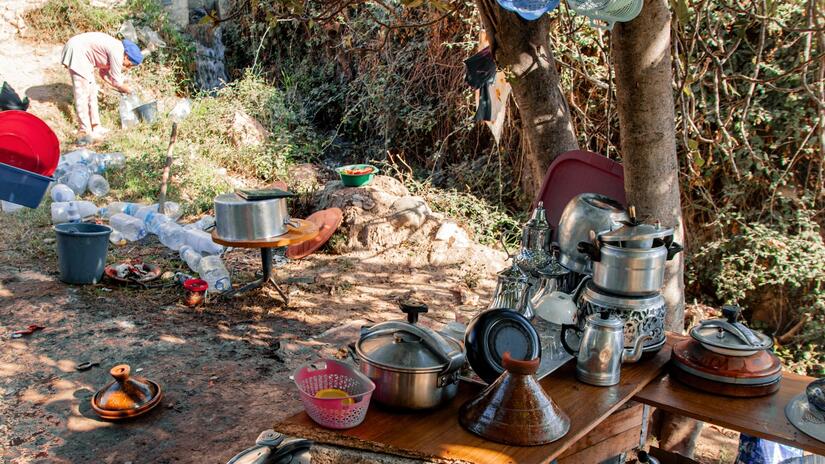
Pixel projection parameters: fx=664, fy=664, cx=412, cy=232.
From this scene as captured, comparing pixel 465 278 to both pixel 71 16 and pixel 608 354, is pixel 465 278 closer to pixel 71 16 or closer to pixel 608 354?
pixel 608 354

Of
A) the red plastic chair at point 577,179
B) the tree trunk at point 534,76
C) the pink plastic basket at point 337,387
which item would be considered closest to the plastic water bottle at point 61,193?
the tree trunk at point 534,76

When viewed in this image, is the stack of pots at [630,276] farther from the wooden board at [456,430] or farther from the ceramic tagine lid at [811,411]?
the ceramic tagine lid at [811,411]

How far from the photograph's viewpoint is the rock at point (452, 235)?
6.50 metres

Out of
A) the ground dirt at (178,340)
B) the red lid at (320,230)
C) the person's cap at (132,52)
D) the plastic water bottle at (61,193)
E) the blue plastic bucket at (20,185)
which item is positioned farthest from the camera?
the person's cap at (132,52)

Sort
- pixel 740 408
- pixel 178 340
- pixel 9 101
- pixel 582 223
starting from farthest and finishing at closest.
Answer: pixel 9 101
pixel 178 340
pixel 582 223
pixel 740 408

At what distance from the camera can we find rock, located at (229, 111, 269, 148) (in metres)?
9.04

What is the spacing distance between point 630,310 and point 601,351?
8.3 inches

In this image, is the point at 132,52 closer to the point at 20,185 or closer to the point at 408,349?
the point at 20,185

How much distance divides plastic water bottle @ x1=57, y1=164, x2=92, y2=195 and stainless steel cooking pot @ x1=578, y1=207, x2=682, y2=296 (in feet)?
22.8

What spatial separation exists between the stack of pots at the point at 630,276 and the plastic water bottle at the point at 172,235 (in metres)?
5.00

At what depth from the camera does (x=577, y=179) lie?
314cm

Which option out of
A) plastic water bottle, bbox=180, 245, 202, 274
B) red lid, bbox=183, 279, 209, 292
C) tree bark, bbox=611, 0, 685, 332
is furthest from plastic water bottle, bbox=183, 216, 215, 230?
tree bark, bbox=611, 0, 685, 332

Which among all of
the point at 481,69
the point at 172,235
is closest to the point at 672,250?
the point at 481,69

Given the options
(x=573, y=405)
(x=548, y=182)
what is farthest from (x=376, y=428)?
(x=548, y=182)
